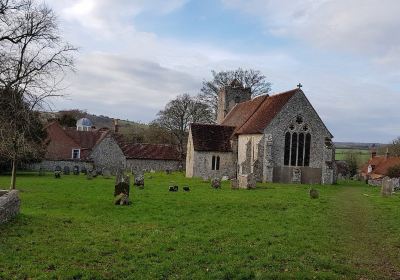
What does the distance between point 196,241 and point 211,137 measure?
30.6 meters

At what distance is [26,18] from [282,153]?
22490mm

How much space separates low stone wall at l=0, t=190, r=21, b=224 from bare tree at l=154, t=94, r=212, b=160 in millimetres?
49867

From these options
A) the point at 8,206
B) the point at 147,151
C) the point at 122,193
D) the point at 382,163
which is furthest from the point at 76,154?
the point at 382,163

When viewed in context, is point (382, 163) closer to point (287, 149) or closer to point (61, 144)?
point (287, 149)

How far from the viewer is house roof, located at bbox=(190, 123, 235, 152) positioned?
41.1 metres

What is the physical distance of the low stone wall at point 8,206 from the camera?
1270cm

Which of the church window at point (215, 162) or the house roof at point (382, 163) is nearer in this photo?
the church window at point (215, 162)

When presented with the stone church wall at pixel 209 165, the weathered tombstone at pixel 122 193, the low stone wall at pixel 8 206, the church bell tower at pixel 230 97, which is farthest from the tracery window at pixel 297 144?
the low stone wall at pixel 8 206

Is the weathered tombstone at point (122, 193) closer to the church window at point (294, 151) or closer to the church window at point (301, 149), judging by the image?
the church window at point (294, 151)

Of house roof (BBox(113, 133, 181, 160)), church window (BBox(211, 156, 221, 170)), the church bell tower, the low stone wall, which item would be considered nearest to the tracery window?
church window (BBox(211, 156, 221, 170))

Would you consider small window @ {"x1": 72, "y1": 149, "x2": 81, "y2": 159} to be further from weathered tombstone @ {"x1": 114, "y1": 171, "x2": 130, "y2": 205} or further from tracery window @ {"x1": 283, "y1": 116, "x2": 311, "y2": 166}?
weathered tombstone @ {"x1": 114, "y1": 171, "x2": 130, "y2": 205}

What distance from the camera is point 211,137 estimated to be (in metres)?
42.0

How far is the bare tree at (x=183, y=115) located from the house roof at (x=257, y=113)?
15.4 m

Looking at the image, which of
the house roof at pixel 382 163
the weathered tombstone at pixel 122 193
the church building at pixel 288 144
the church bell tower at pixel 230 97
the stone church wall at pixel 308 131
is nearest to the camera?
the weathered tombstone at pixel 122 193
